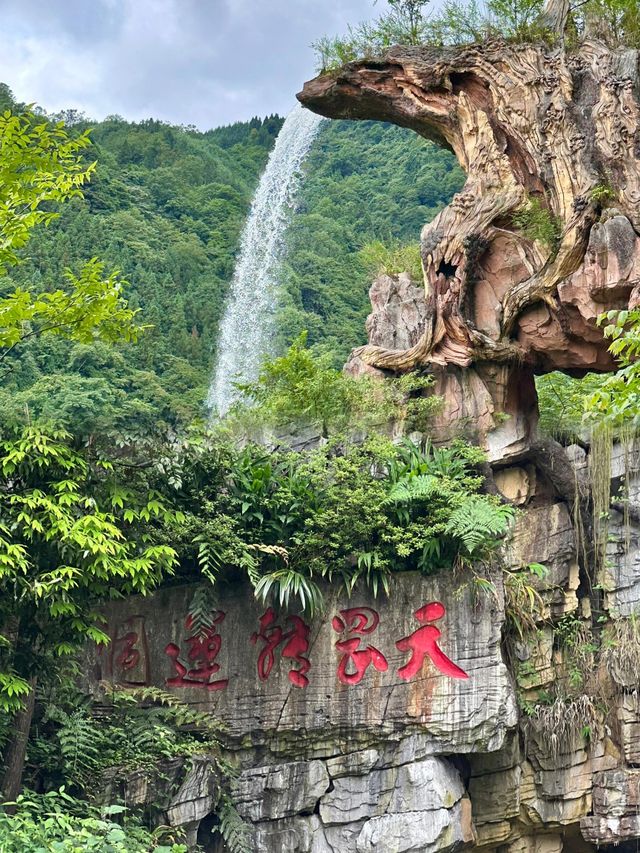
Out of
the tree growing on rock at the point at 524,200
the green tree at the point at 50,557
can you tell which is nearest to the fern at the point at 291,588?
the green tree at the point at 50,557

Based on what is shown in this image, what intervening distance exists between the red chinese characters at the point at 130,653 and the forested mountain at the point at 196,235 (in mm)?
4727

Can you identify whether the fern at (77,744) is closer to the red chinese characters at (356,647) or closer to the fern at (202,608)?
the fern at (202,608)

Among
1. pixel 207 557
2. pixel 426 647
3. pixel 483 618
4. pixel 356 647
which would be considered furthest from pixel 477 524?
pixel 207 557

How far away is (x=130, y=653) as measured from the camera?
8.48 meters

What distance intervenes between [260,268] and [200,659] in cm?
1149

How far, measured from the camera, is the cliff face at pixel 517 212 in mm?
8805

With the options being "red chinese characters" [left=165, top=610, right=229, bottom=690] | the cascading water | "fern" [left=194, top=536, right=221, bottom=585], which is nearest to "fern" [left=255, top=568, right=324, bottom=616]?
"fern" [left=194, top=536, right=221, bottom=585]

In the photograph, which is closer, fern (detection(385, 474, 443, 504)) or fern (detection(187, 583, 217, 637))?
fern (detection(385, 474, 443, 504))

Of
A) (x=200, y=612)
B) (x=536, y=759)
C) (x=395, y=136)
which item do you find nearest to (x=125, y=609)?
(x=200, y=612)

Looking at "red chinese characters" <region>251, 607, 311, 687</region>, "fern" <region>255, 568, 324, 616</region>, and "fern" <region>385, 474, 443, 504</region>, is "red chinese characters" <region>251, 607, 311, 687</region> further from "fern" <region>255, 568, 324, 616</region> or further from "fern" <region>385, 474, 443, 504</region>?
"fern" <region>385, 474, 443, 504</region>

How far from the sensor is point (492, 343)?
29.5 ft

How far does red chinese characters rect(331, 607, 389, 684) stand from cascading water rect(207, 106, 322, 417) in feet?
22.4

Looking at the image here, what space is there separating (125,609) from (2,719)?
167 centimetres

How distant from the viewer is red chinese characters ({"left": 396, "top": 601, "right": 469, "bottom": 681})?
7.96 meters
